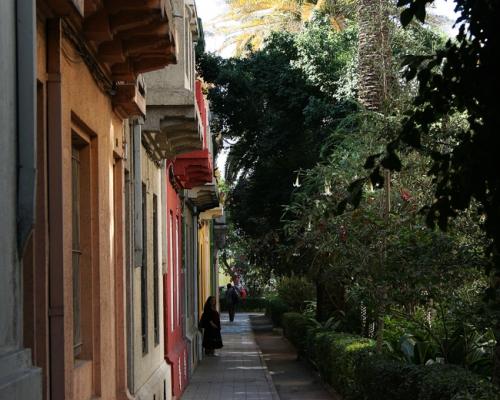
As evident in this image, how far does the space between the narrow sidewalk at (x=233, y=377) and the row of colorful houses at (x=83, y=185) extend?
5.47 metres

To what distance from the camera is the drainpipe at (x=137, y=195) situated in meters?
12.1

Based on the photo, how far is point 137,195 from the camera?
12.2m

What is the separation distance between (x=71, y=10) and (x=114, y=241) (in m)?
3.92

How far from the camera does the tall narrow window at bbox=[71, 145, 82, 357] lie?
8531 mm

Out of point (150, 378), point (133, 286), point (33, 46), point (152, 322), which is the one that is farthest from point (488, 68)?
point (152, 322)

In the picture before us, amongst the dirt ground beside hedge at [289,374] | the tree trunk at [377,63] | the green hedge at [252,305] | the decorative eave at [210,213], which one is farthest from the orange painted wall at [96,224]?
the green hedge at [252,305]

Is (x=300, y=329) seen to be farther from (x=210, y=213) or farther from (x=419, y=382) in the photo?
(x=419, y=382)

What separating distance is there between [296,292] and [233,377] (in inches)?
734

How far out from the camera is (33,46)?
4.89m

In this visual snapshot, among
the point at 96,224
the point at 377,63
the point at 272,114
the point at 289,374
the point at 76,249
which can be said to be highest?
the point at 272,114

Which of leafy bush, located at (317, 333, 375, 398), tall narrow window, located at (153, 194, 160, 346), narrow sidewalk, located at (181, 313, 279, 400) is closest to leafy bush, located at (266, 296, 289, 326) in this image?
narrow sidewalk, located at (181, 313, 279, 400)

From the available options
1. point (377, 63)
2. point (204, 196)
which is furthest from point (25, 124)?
point (204, 196)

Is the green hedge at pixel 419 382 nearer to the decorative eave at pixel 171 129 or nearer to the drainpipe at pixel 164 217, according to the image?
the drainpipe at pixel 164 217

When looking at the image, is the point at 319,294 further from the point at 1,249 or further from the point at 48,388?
the point at 1,249
